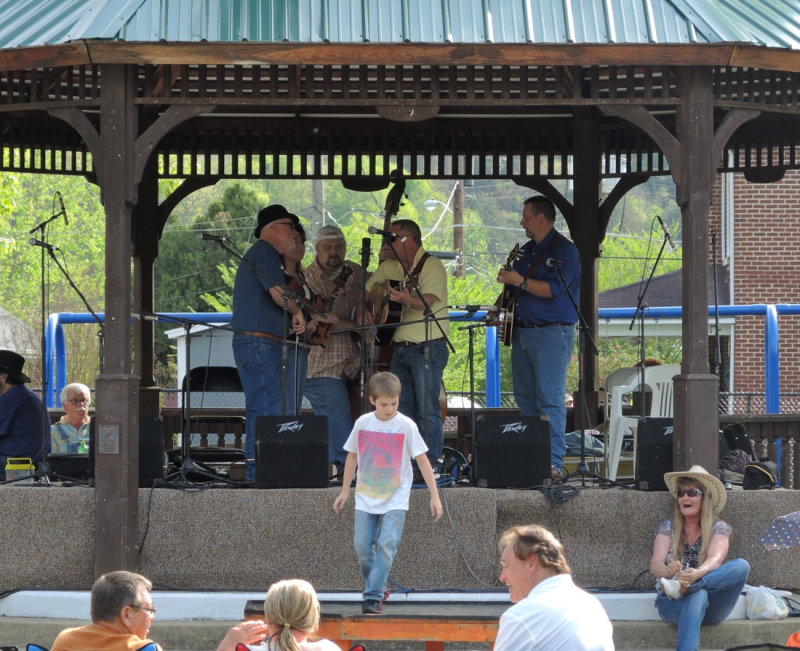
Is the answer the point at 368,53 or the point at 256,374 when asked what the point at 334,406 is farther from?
the point at 368,53

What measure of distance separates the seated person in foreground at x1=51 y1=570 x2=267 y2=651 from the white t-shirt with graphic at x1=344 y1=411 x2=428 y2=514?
260cm

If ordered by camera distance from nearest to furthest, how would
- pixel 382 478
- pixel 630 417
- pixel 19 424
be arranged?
pixel 382 478
pixel 19 424
pixel 630 417

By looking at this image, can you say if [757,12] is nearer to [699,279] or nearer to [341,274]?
[699,279]

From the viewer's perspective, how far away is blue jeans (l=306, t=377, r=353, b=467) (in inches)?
383

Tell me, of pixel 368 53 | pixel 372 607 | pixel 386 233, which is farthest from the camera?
pixel 386 233

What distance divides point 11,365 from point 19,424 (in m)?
0.50

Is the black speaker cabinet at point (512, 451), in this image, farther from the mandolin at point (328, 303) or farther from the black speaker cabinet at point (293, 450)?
the mandolin at point (328, 303)

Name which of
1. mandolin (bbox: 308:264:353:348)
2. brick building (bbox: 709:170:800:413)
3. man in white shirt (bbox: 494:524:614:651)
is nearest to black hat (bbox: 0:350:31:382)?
mandolin (bbox: 308:264:353:348)

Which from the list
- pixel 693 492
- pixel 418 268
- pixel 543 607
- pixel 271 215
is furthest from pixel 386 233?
pixel 543 607

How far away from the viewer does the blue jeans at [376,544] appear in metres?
7.61

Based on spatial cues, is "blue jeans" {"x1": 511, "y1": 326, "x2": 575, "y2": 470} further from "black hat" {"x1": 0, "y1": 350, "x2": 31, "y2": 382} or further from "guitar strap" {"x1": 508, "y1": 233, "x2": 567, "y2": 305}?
"black hat" {"x1": 0, "y1": 350, "x2": 31, "y2": 382}

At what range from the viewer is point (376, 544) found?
7.74 meters

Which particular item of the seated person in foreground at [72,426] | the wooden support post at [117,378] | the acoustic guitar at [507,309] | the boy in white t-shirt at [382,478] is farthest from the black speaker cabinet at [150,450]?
the acoustic guitar at [507,309]

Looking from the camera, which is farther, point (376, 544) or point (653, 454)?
point (653, 454)
